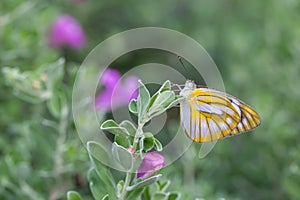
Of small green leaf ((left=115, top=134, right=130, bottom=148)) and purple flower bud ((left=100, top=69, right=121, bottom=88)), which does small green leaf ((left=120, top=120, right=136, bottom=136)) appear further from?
purple flower bud ((left=100, top=69, right=121, bottom=88))

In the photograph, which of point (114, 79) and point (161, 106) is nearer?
point (161, 106)

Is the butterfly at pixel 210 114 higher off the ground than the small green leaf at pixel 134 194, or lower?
higher

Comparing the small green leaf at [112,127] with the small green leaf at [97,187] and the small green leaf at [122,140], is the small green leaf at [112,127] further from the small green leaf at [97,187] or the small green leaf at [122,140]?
the small green leaf at [97,187]

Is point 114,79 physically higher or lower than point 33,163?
higher

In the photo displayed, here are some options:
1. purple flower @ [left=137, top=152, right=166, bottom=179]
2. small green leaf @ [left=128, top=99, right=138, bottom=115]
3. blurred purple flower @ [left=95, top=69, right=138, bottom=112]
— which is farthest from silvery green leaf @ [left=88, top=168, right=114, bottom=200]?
blurred purple flower @ [left=95, top=69, right=138, bottom=112]

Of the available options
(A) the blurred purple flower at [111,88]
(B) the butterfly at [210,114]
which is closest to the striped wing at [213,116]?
(B) the butterfly at [210,114]

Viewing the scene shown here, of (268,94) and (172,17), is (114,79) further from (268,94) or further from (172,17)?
(172,17)

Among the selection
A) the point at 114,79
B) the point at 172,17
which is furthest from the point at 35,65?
the point at 172,17
